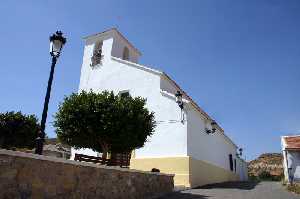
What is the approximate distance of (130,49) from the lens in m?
25.4

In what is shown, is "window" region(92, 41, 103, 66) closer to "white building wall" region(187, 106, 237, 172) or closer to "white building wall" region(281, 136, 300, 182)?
"white building wall" region(187, 106, 237, 172)

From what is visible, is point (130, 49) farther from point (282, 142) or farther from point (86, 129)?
point (282, 142)

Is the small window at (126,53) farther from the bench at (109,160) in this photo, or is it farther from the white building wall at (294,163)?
the white building wall at (294,163)

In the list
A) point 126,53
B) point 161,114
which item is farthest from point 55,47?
point 126,53

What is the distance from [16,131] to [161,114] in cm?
1066

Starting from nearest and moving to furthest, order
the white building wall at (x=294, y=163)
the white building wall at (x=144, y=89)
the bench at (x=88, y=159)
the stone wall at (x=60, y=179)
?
the stone wall at (x=60, y=179), the bench at (x=88, y=159), the white building wall at (x=144, y=89), the white building wall at (x=294, y=163)

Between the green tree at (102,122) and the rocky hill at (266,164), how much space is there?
1650 inches

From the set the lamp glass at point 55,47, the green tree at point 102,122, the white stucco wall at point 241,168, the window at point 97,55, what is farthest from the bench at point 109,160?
the white stucco wall at point 241,168

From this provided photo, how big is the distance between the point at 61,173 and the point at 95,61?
1763 cm

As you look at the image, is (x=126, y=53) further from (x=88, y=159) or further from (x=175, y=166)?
(x=88, y=159)

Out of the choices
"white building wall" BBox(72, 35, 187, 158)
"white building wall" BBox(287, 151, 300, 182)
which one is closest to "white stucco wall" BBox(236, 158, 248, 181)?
"white building wall" BBox(287, 151, 300, 182)

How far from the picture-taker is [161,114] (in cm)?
1888

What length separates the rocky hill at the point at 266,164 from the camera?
5100 centimetres

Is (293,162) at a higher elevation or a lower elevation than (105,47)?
lower
